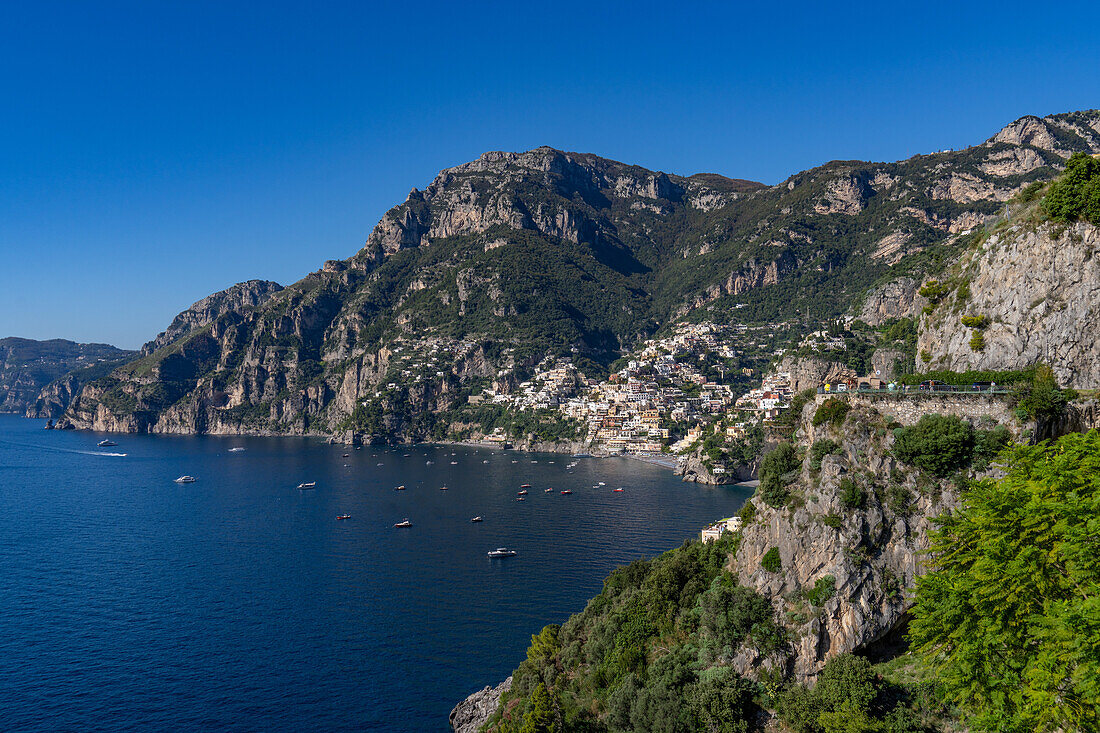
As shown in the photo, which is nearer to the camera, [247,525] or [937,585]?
[937,585]

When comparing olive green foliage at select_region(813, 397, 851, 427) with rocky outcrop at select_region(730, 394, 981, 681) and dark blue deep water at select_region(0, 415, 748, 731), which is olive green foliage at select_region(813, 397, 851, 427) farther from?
dark blue deep water at select_region(0, 415, 748, 731)

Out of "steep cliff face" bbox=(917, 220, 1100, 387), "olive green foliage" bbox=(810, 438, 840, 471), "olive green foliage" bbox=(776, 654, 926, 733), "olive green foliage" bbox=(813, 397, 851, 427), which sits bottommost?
"olive green foliage" bbox=(776, 654, 926, 733)

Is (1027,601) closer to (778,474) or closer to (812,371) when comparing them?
(778,474)

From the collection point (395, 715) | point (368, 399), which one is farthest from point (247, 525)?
point (368, 399)

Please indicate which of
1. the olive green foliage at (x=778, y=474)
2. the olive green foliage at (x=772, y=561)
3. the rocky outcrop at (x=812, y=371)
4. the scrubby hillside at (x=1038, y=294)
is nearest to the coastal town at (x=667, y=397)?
the rocky outcrop at (x=812, y=371)

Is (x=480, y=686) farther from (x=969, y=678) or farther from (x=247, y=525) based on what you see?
(x=247, y=525)

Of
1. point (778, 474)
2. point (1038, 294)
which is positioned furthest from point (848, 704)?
point (1038, 294)

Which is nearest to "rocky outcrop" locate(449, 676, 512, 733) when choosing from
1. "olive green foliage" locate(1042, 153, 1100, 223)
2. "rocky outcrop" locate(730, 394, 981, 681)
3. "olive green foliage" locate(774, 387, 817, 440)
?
"rocky outcrop" locate(730, 394, 981, 681)

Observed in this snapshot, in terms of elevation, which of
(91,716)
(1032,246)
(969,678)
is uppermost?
(1032,246)
